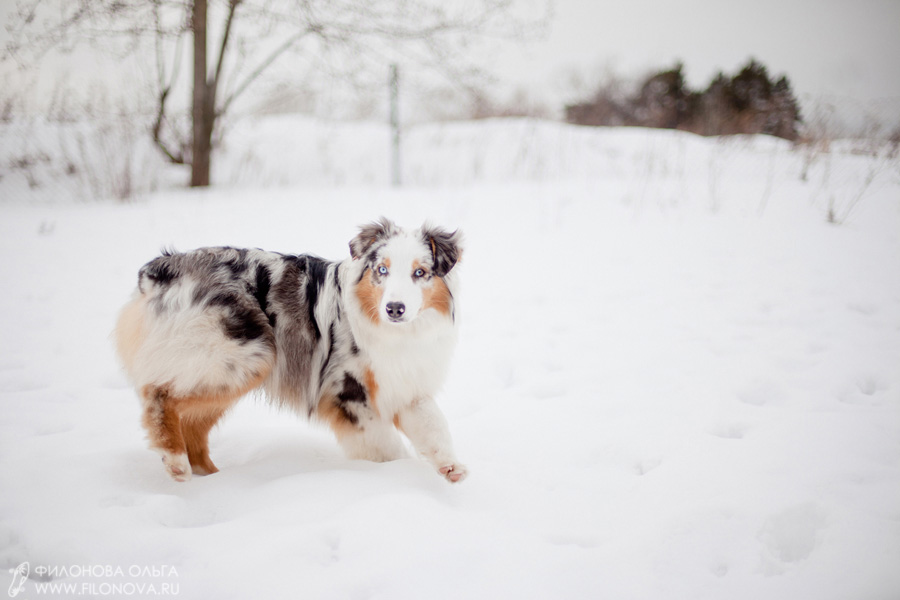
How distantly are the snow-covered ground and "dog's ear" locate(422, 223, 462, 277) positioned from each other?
3.33 feet

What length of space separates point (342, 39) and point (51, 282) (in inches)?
204

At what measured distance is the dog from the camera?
2.11m

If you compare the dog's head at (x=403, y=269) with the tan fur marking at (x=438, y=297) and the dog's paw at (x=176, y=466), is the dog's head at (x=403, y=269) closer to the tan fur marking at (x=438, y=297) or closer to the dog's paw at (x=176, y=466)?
the tan fur marking at (x=438, y=297)

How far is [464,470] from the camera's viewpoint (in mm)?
2064

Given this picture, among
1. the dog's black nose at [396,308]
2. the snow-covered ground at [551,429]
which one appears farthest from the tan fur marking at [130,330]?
the dog's black nose at [396,308]

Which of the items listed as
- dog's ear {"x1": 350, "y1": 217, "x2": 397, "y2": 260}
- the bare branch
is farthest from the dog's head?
the bare branch

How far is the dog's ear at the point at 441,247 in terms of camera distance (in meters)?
2.45


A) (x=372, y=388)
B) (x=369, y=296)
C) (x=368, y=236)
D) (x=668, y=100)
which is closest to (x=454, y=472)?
(x=372, y=388)

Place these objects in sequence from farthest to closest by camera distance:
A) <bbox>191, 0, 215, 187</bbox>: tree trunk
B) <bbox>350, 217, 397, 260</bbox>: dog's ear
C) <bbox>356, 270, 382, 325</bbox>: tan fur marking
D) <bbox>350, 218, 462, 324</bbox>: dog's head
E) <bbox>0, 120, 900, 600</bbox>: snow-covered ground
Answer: <bbox>191, 0, 215, 187</bbox>: tree trunk → <bbox>350, 217, 397, 260</bbox>: dog's ear → <bbox>356, 270, 382, 325</bbox>: tan fur marking → <bbox>350, 218, 462, 324</bbox>: dog's head → <bbox>0, 120, 900, 600</bbox>: snow-covered ground

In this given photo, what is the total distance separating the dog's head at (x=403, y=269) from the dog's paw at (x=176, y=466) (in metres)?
1.07

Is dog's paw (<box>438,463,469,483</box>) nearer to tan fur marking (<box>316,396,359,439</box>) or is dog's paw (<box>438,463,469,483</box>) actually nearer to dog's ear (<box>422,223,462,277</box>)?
tan fur marking (<box>316,396,359,439</box>)

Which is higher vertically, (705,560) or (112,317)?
(112,317)

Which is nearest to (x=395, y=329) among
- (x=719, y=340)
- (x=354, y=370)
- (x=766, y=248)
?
(x=354, y=370)

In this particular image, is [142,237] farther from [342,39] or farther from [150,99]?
[342,39]
